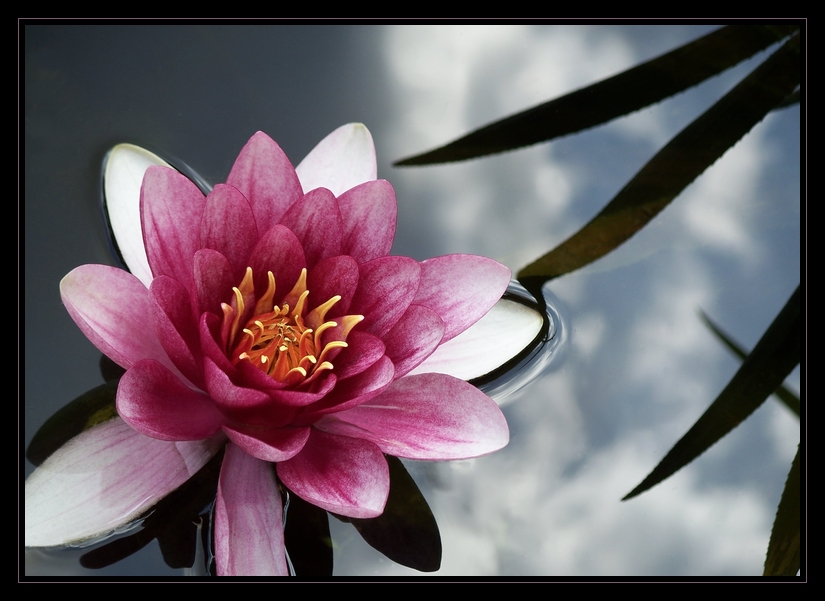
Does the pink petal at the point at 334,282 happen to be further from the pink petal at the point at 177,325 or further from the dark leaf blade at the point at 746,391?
the dark leaf blade at the point at 746,391

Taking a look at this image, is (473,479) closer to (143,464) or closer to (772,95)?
(143,464)

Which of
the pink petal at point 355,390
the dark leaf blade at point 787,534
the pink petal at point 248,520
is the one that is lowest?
the dark leaf blade at point 787,534

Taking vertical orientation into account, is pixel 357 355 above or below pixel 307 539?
above

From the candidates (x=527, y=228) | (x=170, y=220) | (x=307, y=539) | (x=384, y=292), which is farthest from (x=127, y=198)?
(x=527, y=228)

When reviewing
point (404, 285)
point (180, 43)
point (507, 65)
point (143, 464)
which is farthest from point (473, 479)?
point (180, 43)

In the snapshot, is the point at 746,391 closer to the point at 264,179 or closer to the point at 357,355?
the point at 357,355

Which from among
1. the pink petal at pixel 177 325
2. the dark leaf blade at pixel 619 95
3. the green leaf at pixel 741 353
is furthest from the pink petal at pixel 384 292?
the green leaf at pixel 741 353

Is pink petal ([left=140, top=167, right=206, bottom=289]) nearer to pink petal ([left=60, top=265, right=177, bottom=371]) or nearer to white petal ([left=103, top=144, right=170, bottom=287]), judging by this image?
pink petal ([left=60, top=265, right=177, bottom=371])
